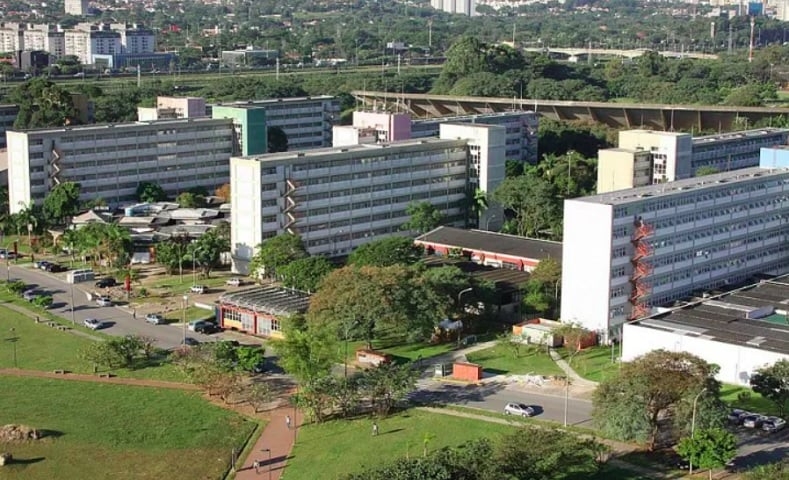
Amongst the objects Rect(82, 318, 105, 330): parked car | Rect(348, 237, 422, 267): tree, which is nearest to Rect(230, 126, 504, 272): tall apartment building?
Rect(348, 237, 422, 267): tree

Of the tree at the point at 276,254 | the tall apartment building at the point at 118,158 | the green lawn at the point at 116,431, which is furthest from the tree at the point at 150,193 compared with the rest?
the green lawn at the point at 116,431

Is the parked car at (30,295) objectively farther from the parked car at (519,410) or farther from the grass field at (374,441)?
the parked car at (519,410)

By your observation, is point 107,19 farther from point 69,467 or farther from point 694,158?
point 69,467

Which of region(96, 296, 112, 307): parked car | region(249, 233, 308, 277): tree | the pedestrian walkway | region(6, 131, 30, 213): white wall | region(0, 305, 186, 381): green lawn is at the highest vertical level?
region(6, 131, 30, 213): white wall

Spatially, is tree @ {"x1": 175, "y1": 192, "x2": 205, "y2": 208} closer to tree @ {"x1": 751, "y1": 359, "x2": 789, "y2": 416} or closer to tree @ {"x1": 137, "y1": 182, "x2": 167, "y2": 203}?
tree @ {"x1": 137, "y1": 182, "x2": 167, "y2": 203}

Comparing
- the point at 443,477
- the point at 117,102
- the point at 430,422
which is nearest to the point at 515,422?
the point at 430,422
